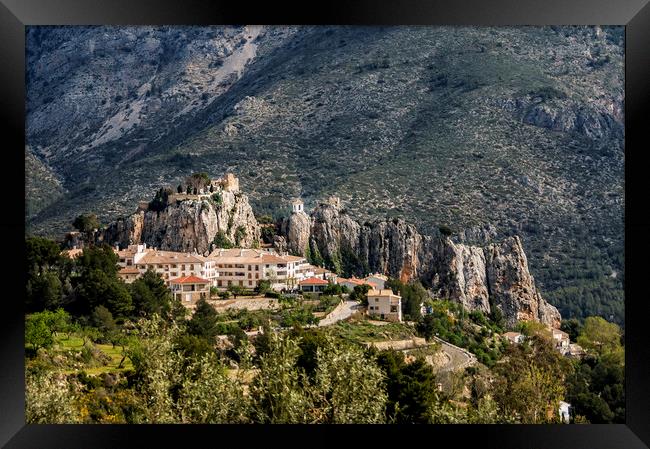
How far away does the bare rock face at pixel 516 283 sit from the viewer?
27.8 meters

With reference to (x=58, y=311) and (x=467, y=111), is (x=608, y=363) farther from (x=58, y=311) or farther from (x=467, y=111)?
(x=58, y=311)

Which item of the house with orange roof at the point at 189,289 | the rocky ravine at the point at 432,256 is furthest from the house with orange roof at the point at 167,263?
the rocky ravine at the point at 432,256

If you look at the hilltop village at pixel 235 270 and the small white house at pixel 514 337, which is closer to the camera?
the hilltop village at pixel 235 270

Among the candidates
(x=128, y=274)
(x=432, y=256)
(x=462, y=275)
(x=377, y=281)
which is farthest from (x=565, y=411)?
(x=128, y=274)

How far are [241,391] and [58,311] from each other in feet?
40.5

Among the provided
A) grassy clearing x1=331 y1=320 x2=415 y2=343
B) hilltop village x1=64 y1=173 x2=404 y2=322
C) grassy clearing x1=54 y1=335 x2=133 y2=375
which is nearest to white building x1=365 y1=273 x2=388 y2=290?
hilltop village x1=64 y1=173 x2=404 y2=322

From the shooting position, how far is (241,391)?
839 centimetres

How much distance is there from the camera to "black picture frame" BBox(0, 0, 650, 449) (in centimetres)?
502

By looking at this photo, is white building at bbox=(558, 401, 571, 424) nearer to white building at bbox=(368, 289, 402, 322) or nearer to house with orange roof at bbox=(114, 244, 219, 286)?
white building at bbox=(368, 289, 402, 322)

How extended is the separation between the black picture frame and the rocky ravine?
23.1m

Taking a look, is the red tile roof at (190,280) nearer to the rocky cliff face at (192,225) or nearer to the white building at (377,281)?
the rocky cliff face at (192,225)

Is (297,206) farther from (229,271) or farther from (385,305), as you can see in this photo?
(385,305)
